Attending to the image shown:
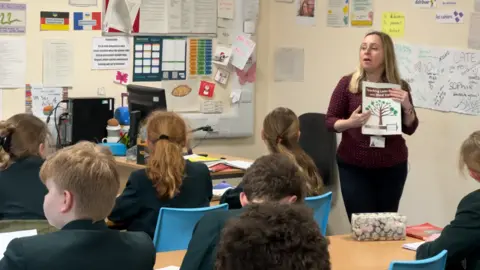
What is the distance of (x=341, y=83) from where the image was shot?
4773mm

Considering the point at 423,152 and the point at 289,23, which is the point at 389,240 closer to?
the point at 423,152

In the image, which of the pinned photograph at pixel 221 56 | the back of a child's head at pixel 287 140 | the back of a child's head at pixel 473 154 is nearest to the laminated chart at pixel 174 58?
the pinned photograph at pixel 221 56

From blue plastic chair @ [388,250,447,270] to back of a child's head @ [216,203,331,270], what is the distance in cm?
143

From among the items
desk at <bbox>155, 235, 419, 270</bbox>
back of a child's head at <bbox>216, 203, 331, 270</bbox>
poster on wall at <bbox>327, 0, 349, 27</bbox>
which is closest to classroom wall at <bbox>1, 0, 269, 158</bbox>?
poster on wall at <bbox>327, 0, 349, 27</bbox>

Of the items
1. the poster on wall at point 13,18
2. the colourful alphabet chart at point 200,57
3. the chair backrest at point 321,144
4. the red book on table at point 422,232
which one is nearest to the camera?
the red book on table at point 422,232

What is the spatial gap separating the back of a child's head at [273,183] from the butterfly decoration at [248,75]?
4.21m

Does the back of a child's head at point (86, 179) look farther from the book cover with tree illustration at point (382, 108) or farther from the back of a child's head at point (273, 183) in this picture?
the book cover with tree illustration at point (382, 108)

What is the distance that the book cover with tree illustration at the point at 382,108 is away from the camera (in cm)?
452

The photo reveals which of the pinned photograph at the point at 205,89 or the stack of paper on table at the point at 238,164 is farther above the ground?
the pinned photograph at the point at 205,89

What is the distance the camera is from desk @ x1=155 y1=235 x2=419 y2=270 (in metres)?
3.13

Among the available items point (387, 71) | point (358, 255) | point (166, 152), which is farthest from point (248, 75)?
point (358, 255)

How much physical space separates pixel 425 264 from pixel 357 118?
1869mm

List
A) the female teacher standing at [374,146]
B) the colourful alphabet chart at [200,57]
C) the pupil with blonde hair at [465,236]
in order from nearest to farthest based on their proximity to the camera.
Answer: the pupil with blonde hair at [465,236]
the female teacher standing at [374,146]
the colourful alphabet chart at [200,57]

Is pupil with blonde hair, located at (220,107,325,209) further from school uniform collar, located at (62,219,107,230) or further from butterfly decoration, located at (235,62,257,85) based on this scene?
butterfly decoration, located at (235,62,257,85)
